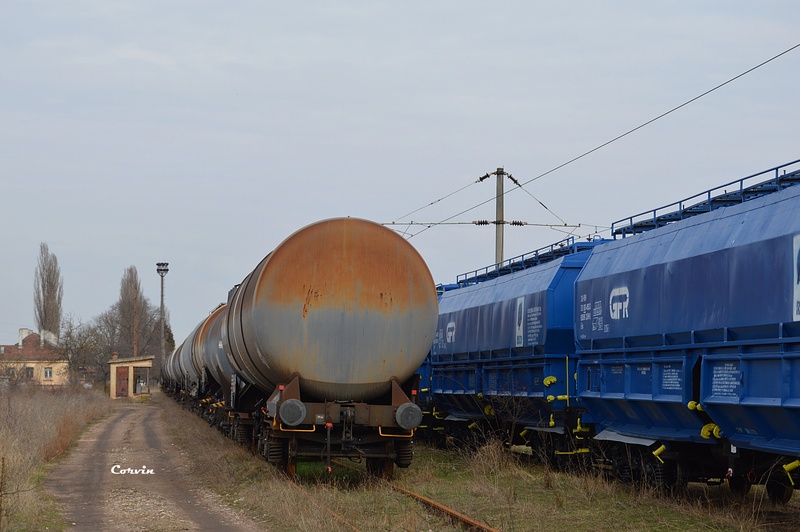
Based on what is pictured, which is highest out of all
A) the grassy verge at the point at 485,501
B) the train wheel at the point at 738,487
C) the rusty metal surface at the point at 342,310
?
the rusty metal surface at the point at 342,310

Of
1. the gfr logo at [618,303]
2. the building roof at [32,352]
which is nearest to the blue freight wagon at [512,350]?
the gfr logo at [618,303]

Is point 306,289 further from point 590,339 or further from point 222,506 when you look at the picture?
point 590,339

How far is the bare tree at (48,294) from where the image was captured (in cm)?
9194

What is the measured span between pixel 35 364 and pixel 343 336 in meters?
78.4

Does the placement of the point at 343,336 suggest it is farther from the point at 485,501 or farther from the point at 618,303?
the point at 618,303

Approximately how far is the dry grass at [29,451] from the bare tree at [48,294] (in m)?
60.3

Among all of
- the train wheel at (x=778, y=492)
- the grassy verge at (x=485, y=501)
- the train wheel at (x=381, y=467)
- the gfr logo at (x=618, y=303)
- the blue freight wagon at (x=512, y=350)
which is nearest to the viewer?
the grassy verge at (x=485, y=501)

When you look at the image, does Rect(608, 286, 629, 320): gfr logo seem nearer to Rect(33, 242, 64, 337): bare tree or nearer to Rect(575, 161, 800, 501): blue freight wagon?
Rect(575, 161, 800, 501): blue freight wagon

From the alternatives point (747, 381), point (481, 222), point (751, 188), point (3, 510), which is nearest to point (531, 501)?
point (747, 381)

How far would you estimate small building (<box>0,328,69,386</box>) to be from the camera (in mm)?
41806

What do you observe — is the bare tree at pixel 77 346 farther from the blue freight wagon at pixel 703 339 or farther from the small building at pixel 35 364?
the blue freight wagon at pixel 703 339

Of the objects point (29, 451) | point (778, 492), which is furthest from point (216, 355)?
point (778, 492)

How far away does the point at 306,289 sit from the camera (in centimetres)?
1400

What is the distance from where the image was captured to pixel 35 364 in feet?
280
